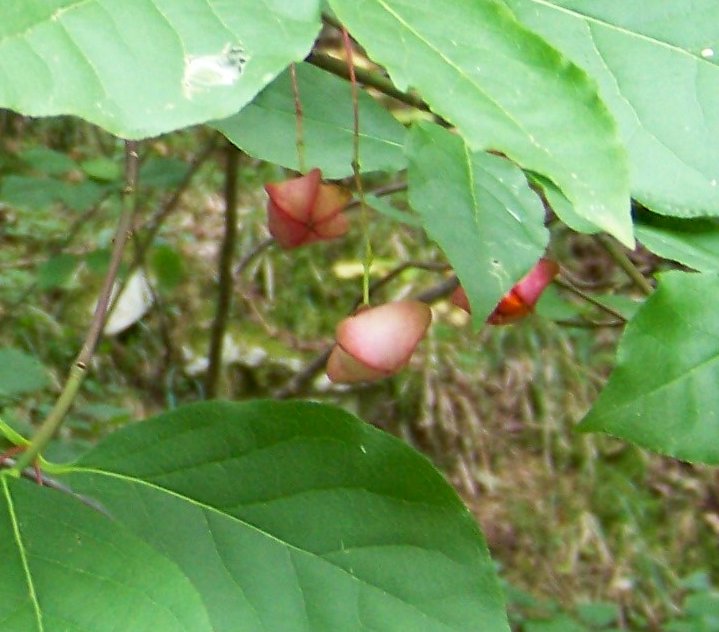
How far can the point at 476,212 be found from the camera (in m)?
0.64

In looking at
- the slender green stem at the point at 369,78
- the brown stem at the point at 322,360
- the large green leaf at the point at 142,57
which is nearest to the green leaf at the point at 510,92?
the large green leaf at the point at 142,57

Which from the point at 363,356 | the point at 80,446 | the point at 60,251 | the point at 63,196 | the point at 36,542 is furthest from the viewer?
the point at 60,251

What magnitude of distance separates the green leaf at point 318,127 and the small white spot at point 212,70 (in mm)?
214

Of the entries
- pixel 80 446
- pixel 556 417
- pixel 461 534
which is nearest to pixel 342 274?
pixel 556 417

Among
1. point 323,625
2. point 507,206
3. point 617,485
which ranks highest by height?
point 507,206

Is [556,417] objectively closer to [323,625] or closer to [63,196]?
[63,196]

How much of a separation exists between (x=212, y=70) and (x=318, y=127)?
0.29 meters

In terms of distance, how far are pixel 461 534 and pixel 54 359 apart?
76.0 inches

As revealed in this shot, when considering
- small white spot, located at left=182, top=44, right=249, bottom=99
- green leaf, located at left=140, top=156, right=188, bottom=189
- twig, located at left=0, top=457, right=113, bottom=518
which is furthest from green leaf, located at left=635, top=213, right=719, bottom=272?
green leaf, located at left=140, top=156, right=188, bottom=189

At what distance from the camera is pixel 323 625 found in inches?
26.5

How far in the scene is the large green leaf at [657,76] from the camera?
1.92 ft

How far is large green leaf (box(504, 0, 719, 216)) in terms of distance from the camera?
0.58 m

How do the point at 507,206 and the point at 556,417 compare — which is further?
the point at 556,417

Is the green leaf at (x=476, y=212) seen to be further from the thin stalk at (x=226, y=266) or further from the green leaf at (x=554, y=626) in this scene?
the green leaf at (x=554, y=626)
